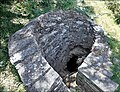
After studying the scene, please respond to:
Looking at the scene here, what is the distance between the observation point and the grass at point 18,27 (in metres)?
6.26

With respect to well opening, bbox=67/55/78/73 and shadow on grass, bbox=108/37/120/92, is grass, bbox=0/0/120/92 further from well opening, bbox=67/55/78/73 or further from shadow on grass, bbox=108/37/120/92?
well opening, bbox=67/55/78/73

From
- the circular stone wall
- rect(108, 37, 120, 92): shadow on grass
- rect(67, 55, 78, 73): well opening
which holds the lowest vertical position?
rect(67, 55, 78, 73): well opening

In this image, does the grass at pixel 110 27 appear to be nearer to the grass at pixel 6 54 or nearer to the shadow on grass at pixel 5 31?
the grass at pixel 6 54

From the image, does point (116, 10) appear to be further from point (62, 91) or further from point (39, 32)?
point (62, 91)

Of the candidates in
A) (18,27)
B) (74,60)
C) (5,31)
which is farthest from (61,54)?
(5,31)

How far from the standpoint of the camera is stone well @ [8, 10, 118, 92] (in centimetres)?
597

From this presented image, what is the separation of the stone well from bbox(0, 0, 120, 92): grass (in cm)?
28

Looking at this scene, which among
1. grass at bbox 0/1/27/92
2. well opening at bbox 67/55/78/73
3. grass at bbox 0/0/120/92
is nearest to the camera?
grass at bbox 0/1/27/92

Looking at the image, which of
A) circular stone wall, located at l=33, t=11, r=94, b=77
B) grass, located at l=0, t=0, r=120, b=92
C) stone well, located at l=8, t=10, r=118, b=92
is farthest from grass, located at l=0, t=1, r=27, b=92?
circular stone wall, located at l=33, t=11, r=94, b=77

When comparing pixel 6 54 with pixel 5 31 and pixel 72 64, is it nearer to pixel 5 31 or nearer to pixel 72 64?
pixel 5 31

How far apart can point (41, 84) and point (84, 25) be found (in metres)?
3.32

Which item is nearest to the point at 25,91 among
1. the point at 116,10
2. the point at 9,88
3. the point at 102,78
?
the point at 9,88

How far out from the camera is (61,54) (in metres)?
8.14

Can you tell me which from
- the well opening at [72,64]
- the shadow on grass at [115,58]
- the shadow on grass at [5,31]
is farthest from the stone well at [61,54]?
the shadow on grass at [115,58]
